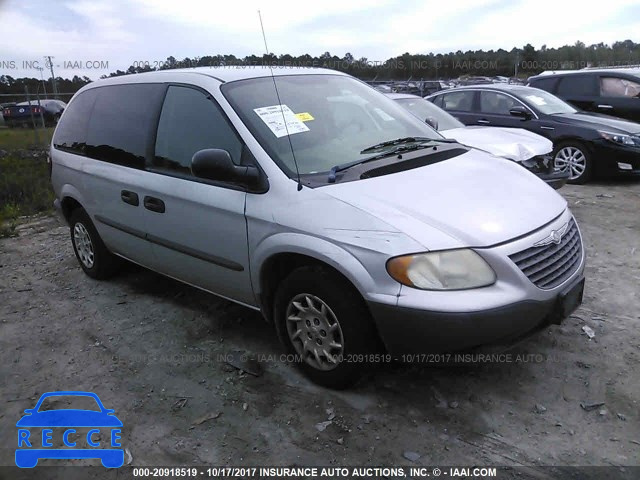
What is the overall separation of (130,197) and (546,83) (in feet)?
29.8

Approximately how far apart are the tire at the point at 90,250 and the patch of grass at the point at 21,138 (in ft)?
30.7

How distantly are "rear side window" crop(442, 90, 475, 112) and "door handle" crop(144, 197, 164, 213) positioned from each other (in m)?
6.83

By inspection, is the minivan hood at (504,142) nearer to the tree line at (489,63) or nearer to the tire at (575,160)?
the tire at (575,160)

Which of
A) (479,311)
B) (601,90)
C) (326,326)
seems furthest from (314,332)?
(601,90)

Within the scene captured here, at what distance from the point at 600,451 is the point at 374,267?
4.49 feet

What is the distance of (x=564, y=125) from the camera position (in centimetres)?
808

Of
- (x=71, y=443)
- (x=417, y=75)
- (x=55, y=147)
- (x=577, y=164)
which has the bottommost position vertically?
(x=71, y=443)

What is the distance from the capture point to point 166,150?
3.74m

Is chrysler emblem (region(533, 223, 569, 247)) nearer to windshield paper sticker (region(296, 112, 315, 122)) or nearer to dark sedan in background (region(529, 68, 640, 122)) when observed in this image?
windshield paper sticker (region(296, 112, 315, 122))

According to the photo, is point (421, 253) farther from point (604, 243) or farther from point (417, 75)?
point (417, 75)

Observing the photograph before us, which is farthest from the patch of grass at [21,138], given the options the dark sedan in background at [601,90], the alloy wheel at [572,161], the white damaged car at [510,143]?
the dark sedan in background at [601,90]

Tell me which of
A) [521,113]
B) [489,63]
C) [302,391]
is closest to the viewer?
[302,391]

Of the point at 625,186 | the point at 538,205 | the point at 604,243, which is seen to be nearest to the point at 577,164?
the point at 625,186

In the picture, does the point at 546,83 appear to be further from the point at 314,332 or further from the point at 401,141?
the point at 314,332
